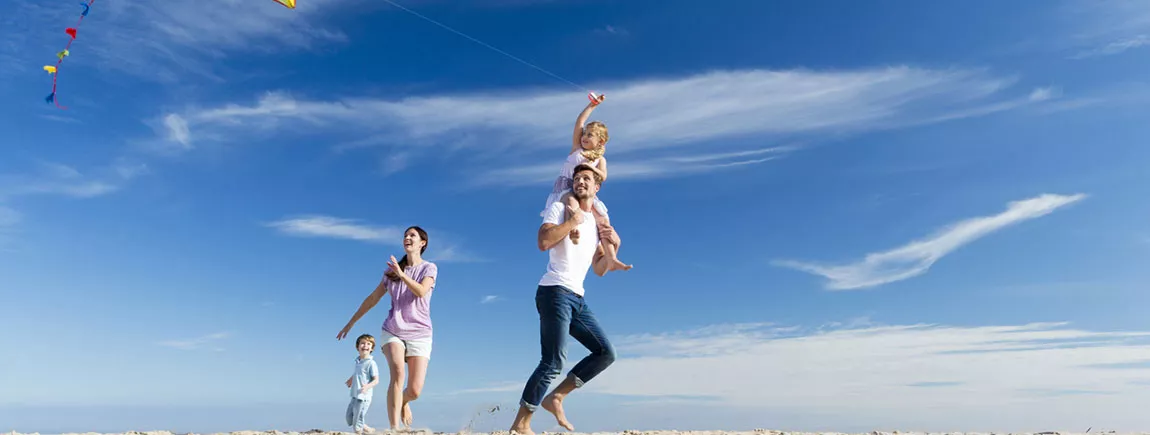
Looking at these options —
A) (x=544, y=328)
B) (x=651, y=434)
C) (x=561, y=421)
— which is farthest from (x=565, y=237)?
(x=651, y=434)

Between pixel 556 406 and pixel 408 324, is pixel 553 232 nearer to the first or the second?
pixel 556 406

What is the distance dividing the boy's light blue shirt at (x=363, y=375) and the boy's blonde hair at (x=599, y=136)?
13.7 feet

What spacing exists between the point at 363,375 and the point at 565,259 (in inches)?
181

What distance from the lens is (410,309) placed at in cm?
797

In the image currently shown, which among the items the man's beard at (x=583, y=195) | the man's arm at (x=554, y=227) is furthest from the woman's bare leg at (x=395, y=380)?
the man's beard at (x=583, y=195)

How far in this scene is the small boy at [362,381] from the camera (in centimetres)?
1010

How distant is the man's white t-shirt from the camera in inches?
260

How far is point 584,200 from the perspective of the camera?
6941 mm

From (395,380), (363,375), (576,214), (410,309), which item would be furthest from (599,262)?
(363,375)

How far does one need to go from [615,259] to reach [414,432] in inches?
88.6

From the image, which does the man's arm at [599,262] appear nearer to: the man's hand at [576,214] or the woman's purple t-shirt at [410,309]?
the man's hand at [576,214]

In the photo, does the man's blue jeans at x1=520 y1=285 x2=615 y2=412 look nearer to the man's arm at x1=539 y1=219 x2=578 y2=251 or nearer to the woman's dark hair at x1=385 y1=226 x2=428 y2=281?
the man's arm at x1=539 y1=219 x2=578 y2=251

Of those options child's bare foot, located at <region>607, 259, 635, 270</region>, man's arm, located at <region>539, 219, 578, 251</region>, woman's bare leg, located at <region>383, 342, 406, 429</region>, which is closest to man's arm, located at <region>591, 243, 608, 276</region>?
child's bare foot, located at <region>607, 259, 635, 270</region>

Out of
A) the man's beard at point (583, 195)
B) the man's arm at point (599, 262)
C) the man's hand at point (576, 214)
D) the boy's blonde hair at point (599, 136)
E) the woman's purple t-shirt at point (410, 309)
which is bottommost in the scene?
the woman's purple t-shirt at point (410, 309)
